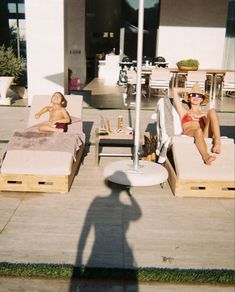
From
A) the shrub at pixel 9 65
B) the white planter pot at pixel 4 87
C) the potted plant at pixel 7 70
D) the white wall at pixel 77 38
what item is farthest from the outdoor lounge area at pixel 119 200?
the white wall at pixel 77 38

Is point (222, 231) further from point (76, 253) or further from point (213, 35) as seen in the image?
point (213, 35)

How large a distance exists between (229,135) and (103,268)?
17.1 feet

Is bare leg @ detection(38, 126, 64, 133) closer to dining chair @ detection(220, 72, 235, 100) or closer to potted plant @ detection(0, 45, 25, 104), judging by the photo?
potted plant @ detection(0, 45, 25, 104)

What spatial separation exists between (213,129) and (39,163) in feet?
7.60

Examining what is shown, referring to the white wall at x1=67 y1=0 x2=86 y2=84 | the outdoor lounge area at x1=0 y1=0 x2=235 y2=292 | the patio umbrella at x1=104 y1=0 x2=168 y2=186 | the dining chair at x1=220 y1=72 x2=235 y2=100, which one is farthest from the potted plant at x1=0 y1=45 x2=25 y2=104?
the patio umbrella at x1=104 y1=0 x2=168 y2=186

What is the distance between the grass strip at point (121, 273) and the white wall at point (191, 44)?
40.9 feet

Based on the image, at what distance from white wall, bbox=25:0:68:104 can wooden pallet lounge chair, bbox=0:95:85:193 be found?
508 centimetres

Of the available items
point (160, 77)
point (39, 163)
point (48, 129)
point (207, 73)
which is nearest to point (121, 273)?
point (39, 163)

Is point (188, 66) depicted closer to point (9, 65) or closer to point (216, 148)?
point (9, 65)

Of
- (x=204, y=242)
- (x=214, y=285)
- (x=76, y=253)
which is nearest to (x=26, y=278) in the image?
(x=76, y=253)

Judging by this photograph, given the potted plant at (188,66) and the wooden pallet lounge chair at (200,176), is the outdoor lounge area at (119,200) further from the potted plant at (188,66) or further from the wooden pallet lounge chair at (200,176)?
the potted plant at (188,66)

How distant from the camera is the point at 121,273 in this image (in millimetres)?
3018

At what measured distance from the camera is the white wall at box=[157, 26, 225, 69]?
14.5 m

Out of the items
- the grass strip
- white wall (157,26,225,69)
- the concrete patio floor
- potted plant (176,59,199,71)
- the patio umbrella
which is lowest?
the concrete patio floor
